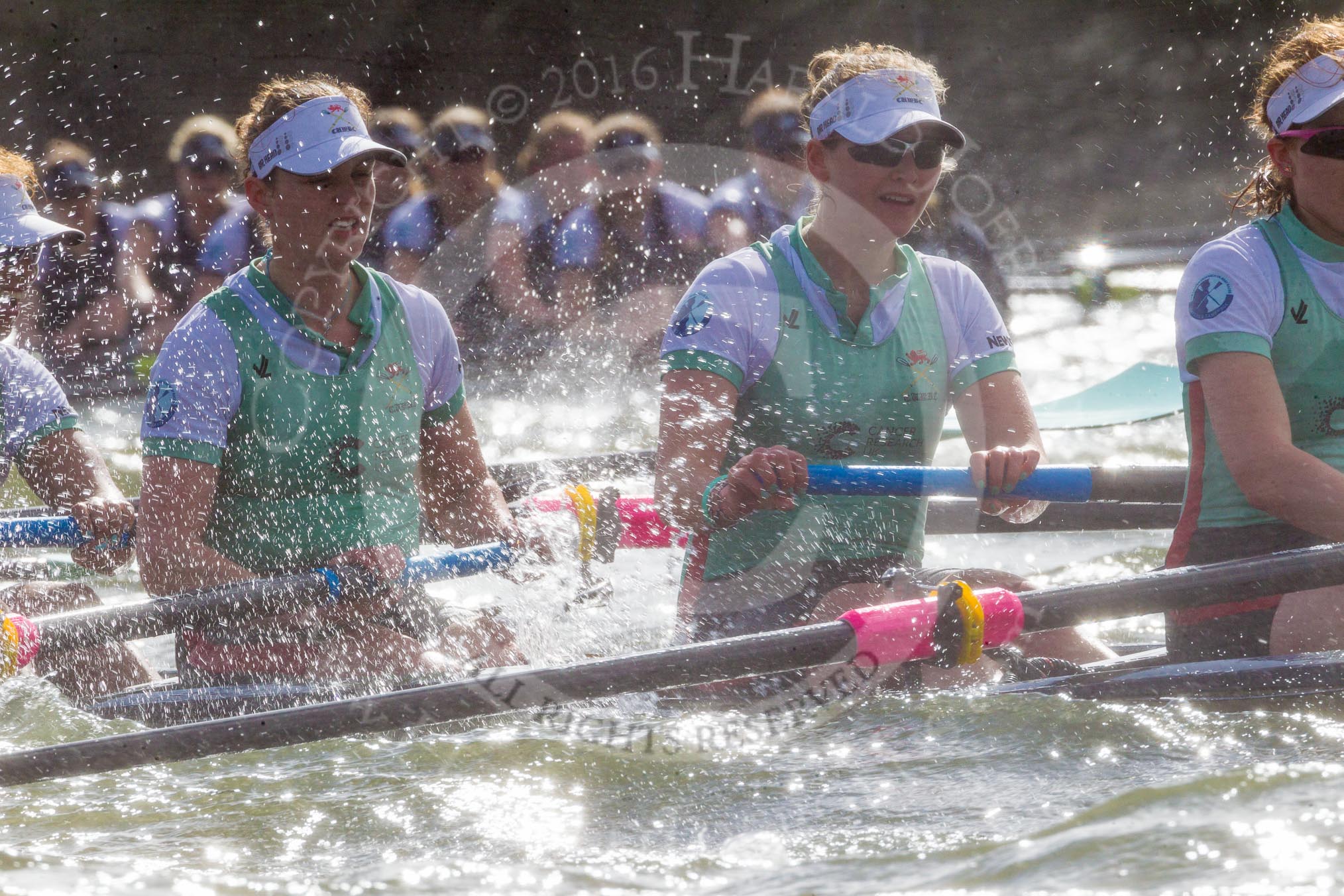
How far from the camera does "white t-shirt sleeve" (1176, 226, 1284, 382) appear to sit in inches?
79.0

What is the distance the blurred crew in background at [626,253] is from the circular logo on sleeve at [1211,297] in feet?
13.2

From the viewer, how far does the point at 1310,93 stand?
2037mm

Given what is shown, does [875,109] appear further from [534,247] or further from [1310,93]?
[534,247]

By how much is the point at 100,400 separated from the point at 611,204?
7.49 feet

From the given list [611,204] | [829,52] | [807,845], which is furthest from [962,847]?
[611,204]

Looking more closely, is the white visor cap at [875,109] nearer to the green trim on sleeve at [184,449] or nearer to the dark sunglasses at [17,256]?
the green trim on sleeve at [184,449]

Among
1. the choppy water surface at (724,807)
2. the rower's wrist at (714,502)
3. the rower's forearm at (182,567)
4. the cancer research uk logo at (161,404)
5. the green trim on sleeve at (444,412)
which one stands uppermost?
the cancer research uk logo at (161,404)

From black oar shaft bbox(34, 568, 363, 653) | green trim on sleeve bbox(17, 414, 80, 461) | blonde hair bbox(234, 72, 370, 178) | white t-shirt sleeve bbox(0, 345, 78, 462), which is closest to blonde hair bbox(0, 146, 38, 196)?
white t-shirt sleeve bbox(0, 345, 78, 462)

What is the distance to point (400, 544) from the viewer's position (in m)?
2.41

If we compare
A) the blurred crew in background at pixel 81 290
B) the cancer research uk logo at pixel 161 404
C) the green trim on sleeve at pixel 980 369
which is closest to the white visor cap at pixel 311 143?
the cancer research uk logo at pixel 161 404

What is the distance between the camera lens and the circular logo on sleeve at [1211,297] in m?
2.03

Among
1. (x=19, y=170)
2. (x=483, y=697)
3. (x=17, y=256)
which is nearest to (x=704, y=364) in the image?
(x=483, y=697)

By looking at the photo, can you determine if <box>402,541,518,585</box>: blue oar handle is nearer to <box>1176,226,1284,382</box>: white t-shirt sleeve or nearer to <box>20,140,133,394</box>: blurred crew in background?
<box>1176,226,1284,382</box>: white t-shirt sleeve

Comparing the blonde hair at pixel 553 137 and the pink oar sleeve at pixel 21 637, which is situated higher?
the blonde hair at pixel 553 137
